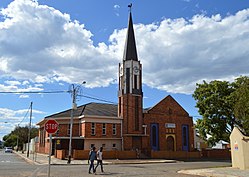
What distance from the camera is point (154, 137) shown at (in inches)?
1790

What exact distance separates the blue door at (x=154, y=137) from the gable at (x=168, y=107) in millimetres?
2296

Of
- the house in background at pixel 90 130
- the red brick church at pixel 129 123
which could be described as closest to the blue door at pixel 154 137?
the red brick church at pixel 129 123

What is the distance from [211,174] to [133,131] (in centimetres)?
2509

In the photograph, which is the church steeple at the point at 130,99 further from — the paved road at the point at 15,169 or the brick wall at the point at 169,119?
the paved road at the point at 15,169

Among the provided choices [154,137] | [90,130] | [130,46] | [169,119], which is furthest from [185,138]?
[130,46]

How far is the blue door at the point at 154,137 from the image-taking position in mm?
45031

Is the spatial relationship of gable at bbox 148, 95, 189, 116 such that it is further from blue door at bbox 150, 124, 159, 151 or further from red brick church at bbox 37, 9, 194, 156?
blue door at bbox 150, 124, 159, 151

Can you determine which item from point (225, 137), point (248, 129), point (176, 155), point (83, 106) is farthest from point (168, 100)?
point (248, 129)

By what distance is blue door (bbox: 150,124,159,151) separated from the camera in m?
45.0

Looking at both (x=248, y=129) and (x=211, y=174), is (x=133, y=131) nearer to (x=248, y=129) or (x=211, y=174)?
(x=248, y=129)

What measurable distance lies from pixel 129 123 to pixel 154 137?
5.18m

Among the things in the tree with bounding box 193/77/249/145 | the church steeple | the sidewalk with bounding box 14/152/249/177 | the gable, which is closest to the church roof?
the church steeple

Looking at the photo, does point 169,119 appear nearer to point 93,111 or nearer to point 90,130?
point 93,111

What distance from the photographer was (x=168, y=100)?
A: 48094 millimetres
